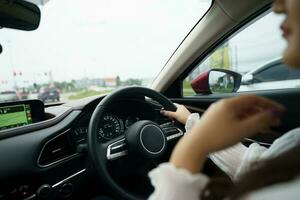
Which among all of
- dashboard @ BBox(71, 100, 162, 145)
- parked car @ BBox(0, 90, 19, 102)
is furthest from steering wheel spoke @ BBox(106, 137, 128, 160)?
parked car @ BBox(0, 90, 19, 102)

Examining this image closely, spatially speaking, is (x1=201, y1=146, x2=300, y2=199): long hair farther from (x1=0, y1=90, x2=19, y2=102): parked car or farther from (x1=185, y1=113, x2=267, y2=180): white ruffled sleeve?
(x1=0, y1=90, x2=19, y2=102): parked car

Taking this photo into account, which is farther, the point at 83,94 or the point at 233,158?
the point at 83,94

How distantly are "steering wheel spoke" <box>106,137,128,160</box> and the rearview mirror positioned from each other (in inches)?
26.7

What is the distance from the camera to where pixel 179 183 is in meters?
0.68

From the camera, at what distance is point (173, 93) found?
8.70ft

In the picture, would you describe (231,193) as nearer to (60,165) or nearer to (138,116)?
(60,165)

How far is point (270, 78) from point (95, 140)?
4.86 ft

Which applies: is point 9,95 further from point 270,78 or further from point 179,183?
point 270,78

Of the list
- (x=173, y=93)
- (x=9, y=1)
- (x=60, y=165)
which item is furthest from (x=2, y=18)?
(x=173, y=93)

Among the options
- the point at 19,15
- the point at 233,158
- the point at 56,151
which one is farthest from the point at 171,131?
the point at 19,15

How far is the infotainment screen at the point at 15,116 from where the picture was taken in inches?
64.7

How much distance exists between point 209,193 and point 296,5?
460mm

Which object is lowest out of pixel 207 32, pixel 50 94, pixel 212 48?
pixel 50 94

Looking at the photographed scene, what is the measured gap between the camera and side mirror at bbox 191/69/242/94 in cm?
247
